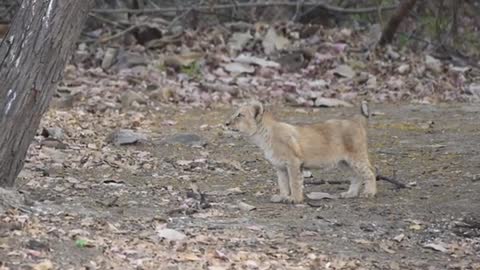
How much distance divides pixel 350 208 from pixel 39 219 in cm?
281

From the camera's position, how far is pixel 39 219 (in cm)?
768

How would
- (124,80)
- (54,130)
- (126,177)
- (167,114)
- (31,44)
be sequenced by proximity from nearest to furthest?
(31,44) < (126,177) < (54,130) < (167,114) < (124,80)

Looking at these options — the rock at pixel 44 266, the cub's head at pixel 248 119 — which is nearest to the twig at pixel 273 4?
the cub's head at pixel 248 119

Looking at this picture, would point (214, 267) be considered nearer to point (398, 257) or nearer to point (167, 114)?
point (398, 257)

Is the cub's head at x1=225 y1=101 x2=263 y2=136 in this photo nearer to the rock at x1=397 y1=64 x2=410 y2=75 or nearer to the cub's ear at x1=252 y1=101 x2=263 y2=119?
the cub's ear at x1=252 y1=101 x2=263 y2=119

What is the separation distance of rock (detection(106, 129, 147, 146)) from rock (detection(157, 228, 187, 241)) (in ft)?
15.3

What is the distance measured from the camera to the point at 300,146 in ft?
30.6

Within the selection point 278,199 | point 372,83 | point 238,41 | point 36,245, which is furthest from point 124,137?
point 238,41

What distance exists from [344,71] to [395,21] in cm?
197

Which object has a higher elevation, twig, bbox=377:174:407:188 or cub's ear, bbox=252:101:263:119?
cub's ear, bbox=252:101:263:119

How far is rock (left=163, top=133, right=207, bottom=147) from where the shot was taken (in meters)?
12.5

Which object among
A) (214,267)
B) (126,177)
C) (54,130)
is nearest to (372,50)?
(54,130)

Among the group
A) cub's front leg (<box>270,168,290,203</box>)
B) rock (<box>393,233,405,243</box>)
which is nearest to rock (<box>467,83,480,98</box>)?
cub's front leg (<box>270,168,290,203</box>)

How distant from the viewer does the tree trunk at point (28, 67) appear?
7.98 meters
